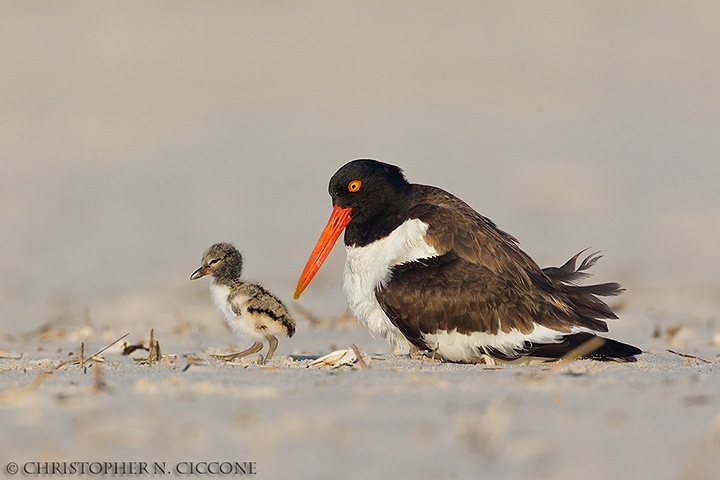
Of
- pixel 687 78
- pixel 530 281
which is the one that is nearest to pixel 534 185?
pixel 687 78

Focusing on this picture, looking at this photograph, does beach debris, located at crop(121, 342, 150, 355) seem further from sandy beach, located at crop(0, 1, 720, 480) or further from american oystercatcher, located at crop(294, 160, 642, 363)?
american oystercatcher, located at crop(294, 160, 642, 363)

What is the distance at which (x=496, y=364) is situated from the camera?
6125 millimetres

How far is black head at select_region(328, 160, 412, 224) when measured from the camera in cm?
685

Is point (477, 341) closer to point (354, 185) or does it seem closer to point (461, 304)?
point (461, 304)

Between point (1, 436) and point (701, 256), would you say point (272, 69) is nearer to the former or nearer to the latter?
point (701, 256)


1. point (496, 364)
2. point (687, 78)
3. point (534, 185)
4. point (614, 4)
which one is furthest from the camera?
point (614, 4)

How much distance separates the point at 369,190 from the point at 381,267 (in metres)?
0.63

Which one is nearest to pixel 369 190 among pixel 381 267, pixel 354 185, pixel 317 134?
pixel 354 185

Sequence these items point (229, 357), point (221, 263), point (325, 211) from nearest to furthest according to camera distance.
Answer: point (229, 357), point (221, 263), point (325, 211)

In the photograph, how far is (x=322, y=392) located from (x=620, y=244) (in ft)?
33.5

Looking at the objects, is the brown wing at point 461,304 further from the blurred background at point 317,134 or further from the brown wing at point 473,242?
the blurred background at point 317,134

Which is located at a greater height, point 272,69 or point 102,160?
point 272,69

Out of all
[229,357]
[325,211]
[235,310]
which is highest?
[325,211]

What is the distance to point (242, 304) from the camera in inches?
270
